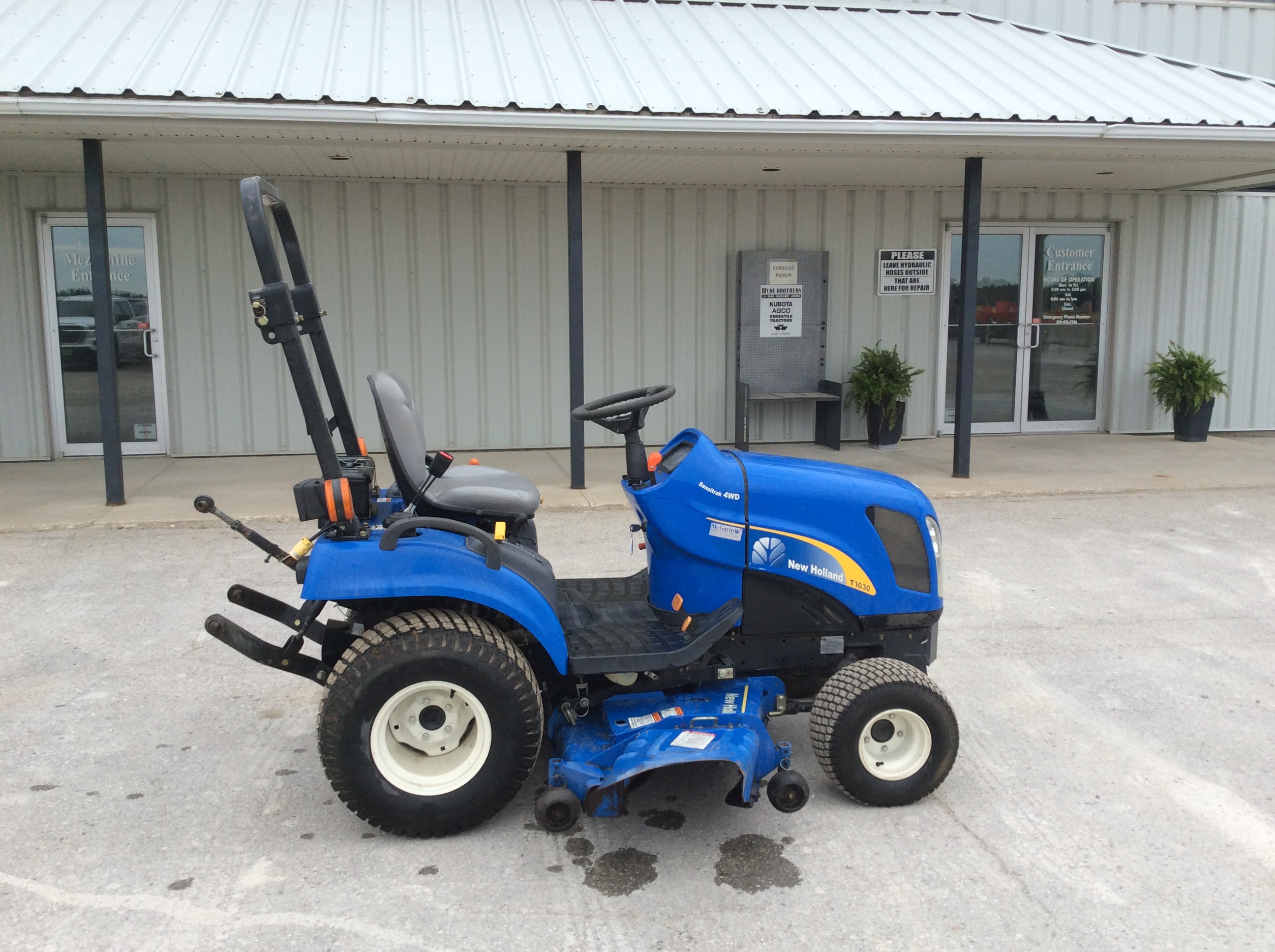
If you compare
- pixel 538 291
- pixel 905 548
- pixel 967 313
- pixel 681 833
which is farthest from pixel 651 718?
pixel 538 291

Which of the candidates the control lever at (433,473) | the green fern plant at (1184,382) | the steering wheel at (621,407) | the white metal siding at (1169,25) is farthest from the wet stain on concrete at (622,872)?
the white metal siding at (1169,25)

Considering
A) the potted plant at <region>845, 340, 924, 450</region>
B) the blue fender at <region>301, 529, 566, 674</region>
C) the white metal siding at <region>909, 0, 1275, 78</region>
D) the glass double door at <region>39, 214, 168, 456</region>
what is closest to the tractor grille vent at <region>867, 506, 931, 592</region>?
the blue fender at <region>301, 529, 566, 674</region>

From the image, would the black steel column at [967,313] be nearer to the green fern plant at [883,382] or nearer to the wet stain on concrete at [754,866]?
the green fern plant at [883,382]

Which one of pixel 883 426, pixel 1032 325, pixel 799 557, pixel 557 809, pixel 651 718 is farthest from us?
pixel 1032 325

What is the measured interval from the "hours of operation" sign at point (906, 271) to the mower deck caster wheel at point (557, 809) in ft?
27.9

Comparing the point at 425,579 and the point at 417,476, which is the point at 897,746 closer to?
the point at 425,579

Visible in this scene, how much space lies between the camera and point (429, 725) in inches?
123

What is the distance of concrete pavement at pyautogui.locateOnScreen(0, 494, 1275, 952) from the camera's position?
2695 millimetres

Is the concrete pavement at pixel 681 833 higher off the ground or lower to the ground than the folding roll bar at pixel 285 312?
lower

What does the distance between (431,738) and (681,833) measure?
793mm

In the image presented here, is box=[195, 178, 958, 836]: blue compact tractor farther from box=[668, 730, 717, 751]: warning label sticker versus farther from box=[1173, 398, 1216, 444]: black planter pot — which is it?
box=[1173, 398, 1216, 444]: black planter pot

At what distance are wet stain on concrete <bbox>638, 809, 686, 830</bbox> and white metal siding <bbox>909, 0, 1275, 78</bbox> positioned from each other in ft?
32.4

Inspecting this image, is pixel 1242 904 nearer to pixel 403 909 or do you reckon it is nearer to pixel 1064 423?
pixel 403 909

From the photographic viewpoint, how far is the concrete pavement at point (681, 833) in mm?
2695
